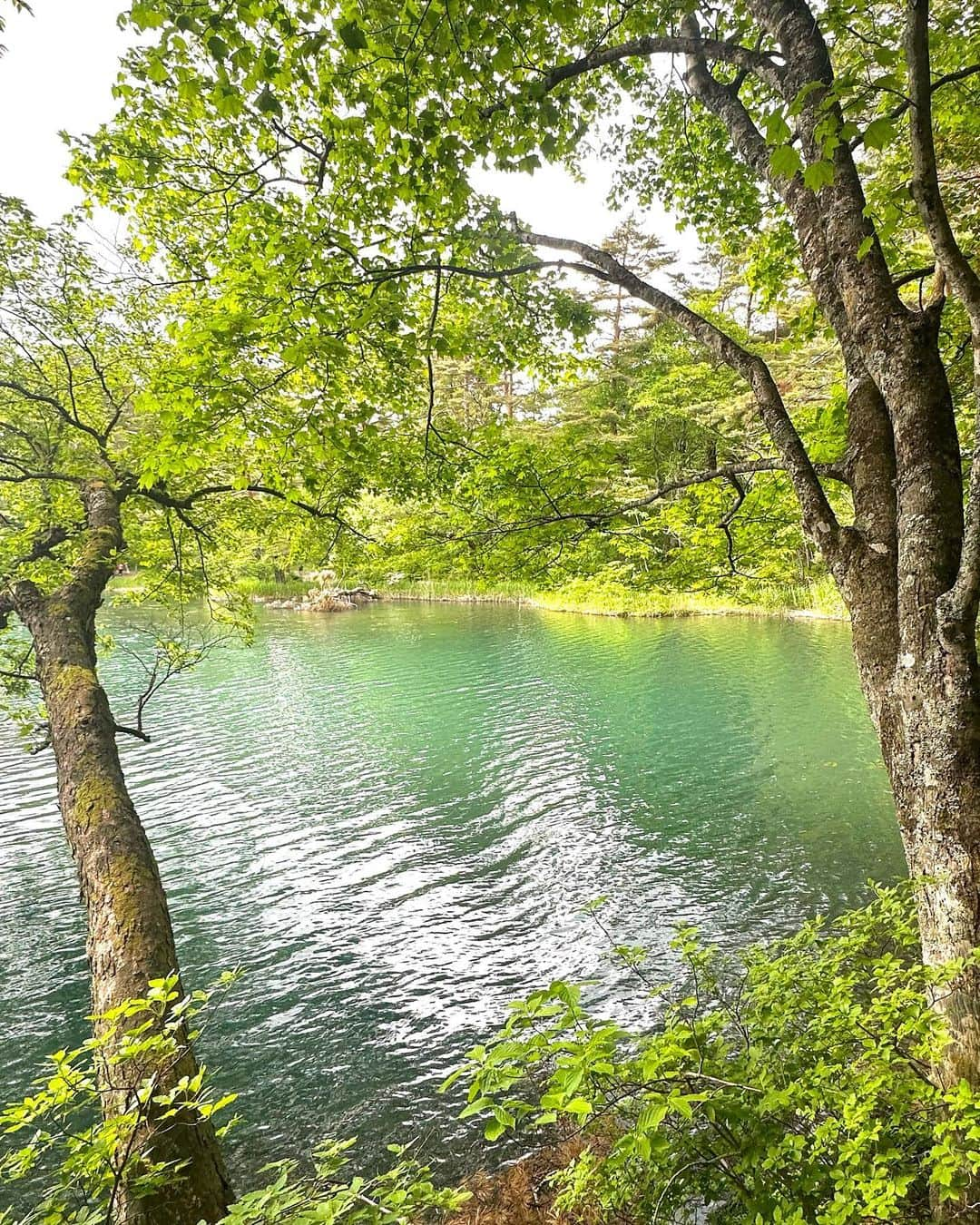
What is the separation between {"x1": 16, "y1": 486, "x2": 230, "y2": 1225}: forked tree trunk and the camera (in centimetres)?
281

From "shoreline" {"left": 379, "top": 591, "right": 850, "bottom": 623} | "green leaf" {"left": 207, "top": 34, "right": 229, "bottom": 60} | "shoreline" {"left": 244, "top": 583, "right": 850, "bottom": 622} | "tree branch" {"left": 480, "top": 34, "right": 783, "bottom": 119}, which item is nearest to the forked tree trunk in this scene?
"green leaf" {"left": 207, "top": 34, "right": 229, "bottom": 60}

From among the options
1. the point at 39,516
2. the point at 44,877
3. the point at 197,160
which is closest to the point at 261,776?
the point at 44,877

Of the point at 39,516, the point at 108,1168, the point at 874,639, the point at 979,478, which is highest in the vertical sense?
the point at 39,516

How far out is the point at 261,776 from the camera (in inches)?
495

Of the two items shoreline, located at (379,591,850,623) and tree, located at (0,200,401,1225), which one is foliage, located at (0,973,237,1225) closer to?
tree, located at (0,200,401,1225)

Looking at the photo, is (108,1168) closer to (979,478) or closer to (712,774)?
(979,478)

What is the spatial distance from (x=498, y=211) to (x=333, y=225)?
1.24 m

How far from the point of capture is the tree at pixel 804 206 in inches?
103

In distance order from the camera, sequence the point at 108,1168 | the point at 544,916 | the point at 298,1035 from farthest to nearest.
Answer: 1. the point at 544,916
2. the point at 298,1035
3. the point at 108,1168

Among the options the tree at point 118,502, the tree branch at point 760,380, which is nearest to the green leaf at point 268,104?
the tree at point 118,502

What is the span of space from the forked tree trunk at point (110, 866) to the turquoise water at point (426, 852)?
2028 millimetres

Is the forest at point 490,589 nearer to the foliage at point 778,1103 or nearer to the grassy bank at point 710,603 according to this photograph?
the foliage at point 778,1103

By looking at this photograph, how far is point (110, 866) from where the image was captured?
176 inches

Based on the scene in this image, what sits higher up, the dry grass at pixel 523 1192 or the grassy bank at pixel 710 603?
the grassy bank at pixel 710 603
